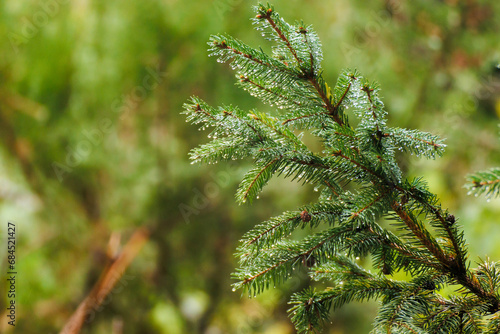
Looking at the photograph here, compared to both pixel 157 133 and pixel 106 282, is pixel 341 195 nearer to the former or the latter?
pixel 157 133

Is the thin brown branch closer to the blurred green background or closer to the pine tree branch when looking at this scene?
the blurred green background

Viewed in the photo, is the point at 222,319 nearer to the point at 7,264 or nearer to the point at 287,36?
the point at 7,264

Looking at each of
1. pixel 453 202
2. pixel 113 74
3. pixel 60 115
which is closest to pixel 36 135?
pixel 60 115

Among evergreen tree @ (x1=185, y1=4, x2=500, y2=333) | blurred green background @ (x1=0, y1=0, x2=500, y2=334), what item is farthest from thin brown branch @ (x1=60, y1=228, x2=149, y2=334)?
evergreen tree @ (x1=185, y1=4, x2=500, y2=333)

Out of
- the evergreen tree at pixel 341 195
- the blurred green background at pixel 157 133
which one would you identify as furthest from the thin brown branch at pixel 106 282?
the evergreen tree at pixel 341 195

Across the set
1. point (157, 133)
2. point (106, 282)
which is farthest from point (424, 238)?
point (106, 282)

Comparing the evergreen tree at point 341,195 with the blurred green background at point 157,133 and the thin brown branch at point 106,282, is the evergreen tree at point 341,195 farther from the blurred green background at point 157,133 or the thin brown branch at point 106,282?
the thin brown branch at point 106,282
